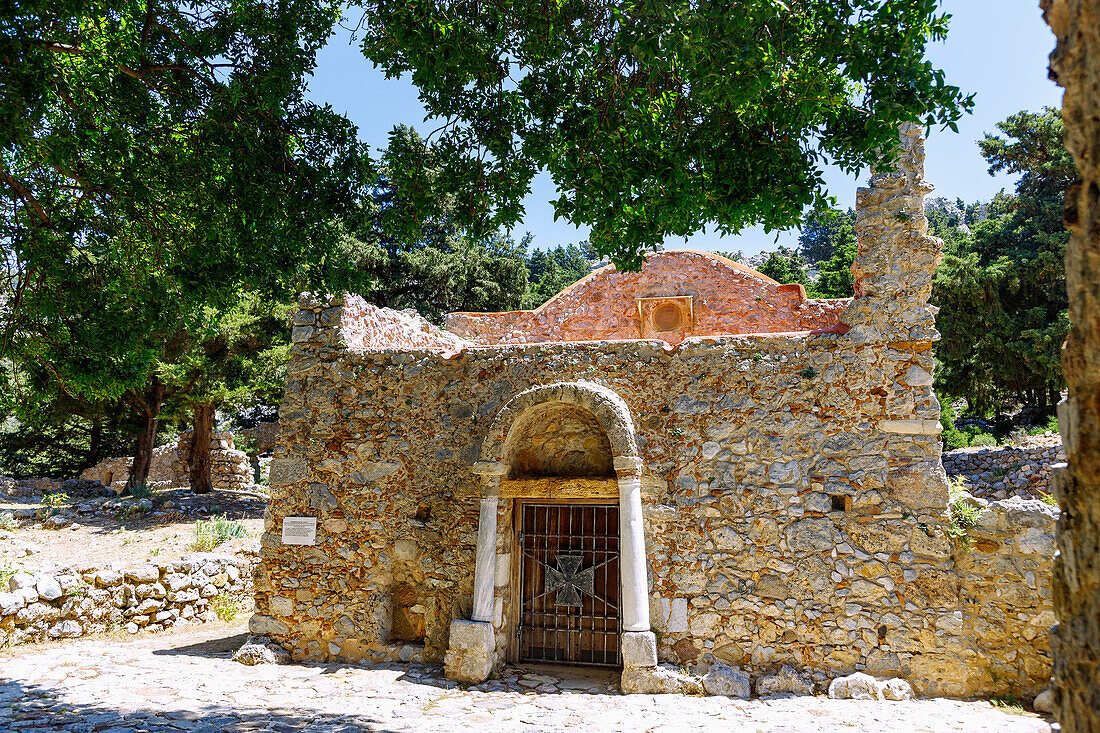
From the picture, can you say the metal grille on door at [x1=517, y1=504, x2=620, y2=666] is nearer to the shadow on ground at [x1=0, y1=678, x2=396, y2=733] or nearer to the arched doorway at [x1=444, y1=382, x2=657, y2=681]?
the arched doorway at [x1=444, y1=382, x2=657, y2=681]

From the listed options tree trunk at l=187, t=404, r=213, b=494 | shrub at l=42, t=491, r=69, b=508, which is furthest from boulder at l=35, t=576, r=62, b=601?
tree trunk at l=187, t=404, r=213, b=494

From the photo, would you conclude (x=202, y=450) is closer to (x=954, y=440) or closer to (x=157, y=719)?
(x=157, y=719)

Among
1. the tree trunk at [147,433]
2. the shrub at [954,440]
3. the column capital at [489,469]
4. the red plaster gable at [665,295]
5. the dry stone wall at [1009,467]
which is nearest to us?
the column capital at [489,469]

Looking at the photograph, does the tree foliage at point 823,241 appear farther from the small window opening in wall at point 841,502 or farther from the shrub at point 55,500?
the shrub at point 55,500

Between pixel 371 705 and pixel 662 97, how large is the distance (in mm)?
6119

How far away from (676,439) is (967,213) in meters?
66.9

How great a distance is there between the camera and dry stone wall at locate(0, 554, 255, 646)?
8.52m

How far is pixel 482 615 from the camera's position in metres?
7.26

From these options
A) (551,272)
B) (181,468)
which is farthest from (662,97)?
(551,272)

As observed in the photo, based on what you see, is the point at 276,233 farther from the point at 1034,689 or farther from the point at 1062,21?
the point at 1034,689

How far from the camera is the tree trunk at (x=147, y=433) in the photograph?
60.2 ft

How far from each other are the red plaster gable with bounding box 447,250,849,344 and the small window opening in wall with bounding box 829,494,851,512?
15.5ft

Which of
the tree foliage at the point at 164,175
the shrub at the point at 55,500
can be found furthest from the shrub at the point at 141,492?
the tree foliage at the point at 164,175

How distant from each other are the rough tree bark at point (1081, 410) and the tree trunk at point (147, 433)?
797 inches
